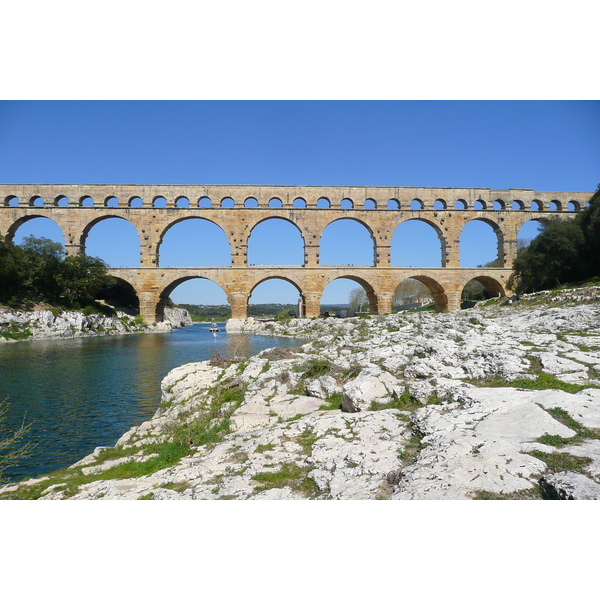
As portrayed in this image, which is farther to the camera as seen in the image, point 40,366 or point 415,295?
point 415,295

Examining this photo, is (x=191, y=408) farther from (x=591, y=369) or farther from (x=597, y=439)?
(x=591, y=369)

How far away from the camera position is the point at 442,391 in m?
4.88

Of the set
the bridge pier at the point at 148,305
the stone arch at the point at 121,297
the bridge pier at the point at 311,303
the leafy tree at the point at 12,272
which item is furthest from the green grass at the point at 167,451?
the stone arch at the point at 121,297

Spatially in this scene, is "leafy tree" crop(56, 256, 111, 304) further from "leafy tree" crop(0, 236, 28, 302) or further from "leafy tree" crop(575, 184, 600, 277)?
"leafy tree" crop(575, 184, 600, 277)

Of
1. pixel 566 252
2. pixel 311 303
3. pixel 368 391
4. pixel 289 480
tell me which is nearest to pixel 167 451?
pixel 289 480

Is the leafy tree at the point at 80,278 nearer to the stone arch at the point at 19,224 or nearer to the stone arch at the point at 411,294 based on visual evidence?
the stone arch at the point at 19,224

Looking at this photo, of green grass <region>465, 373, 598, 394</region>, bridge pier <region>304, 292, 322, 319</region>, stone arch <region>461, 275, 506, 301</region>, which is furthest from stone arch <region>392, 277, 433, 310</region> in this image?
green grass <region>465, 373, 598, 394</region>

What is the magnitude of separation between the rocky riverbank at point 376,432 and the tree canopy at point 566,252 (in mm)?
18109

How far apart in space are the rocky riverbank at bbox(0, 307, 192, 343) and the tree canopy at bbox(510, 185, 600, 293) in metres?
27.1

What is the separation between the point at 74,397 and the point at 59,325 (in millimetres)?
17271

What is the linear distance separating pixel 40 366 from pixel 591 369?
14.0 metres

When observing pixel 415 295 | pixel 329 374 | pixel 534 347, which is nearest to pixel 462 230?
pixel 534 347

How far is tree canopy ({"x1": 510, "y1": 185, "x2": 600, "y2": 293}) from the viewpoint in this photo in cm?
2195

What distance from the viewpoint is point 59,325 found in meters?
22.4
